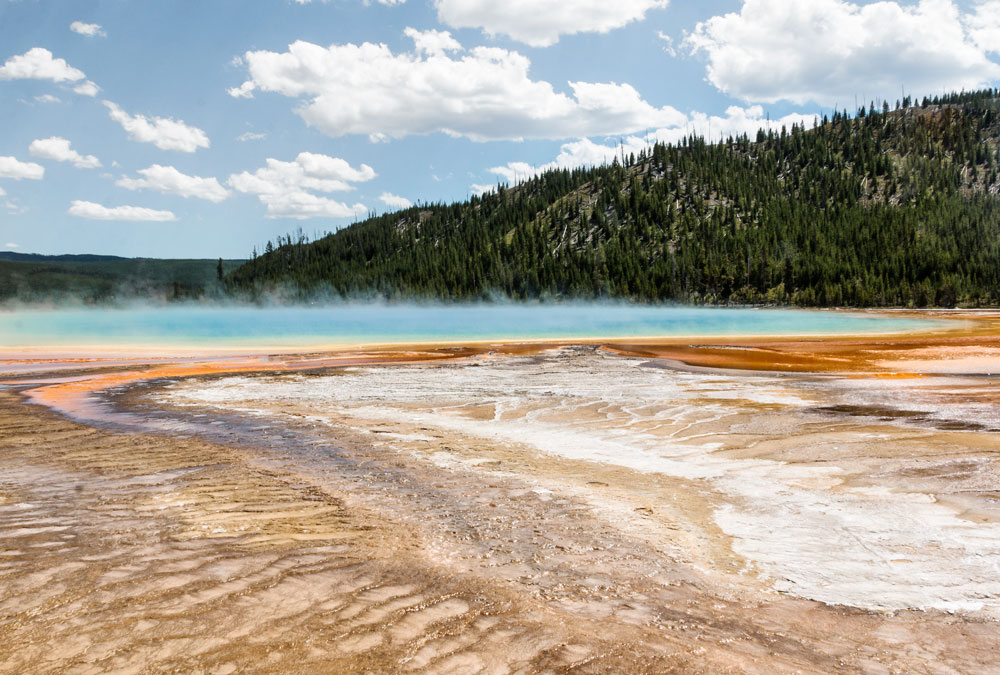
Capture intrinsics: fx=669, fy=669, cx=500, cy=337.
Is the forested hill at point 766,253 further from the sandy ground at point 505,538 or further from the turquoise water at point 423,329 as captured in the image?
the sandy ground at point 505,538

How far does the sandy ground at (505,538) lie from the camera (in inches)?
191

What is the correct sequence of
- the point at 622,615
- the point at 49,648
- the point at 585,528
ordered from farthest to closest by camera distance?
the point at 585,528
the point at 622,615
the point at 49,648

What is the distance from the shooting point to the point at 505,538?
290 inches

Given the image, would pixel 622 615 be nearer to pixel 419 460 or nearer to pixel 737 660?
pixel 737 660

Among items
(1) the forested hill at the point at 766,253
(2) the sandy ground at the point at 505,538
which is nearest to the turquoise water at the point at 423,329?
(2) the sandy ground at the point at 505,538

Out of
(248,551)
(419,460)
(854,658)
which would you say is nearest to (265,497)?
(248,551)

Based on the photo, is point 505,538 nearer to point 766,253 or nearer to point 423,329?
point 423,329

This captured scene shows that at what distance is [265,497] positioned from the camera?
885 centimetres

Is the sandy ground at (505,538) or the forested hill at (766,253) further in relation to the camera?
the forested hill at (766,253)

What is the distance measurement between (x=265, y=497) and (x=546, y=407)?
9.51 meters

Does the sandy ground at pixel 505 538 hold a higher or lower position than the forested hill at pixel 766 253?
lower

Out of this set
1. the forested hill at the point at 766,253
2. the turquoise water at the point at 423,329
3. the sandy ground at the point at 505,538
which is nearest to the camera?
the sandy ground at the point at 505,538

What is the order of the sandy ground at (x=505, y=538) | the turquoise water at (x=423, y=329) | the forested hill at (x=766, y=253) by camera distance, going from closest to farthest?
the sandy ground at (x=505, y=538), the turquoise water at (x=423, y=329), the forested hill at (x=766, y=253)

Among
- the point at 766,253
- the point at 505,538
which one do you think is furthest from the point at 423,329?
the point at 766,253
